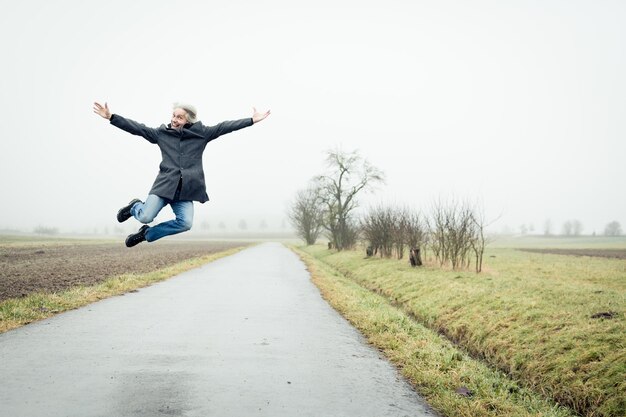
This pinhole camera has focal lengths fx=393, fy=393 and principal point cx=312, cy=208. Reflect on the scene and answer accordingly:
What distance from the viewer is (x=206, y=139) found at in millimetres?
5160

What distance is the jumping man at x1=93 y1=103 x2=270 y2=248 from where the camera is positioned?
16.2 ft

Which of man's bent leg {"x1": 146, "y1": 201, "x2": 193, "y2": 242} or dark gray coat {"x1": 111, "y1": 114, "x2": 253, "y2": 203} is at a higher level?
dark gray coat {"x1": 111, "y1": 114, "x2": 253, "y2": 203}

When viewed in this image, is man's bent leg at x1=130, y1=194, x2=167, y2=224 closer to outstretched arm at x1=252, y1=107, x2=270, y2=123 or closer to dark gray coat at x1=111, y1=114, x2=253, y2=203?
dark gray coat at x1=111, y1=114, x2=253, y2=203

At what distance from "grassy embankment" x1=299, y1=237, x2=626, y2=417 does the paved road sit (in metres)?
0.54

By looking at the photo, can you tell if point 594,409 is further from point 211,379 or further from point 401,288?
point 401,288

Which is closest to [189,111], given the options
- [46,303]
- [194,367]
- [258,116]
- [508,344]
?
[258,116]

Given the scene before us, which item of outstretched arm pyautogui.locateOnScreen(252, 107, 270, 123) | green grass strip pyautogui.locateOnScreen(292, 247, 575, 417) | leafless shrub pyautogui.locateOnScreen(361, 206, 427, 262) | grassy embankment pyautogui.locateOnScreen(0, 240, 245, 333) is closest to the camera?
green grass strip pyautogui.locateOnScreen(292, 247, 575, 417)

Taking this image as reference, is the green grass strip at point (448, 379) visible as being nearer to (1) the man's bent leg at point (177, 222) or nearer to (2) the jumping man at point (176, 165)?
(1) the man's bent leg at point (177, 222)

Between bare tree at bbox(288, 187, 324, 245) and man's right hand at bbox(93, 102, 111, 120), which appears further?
bare tree at bbox(288, 187, 324, 245)

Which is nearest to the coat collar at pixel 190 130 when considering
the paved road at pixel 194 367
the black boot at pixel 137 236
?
the black boot at pixel 137 236

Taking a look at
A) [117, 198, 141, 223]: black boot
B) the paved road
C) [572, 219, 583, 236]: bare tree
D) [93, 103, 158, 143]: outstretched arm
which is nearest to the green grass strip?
the paved road

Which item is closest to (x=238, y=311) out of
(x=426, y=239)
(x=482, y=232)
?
(x=482, y=232)

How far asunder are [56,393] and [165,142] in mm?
3034

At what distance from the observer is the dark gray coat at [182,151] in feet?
16.1
